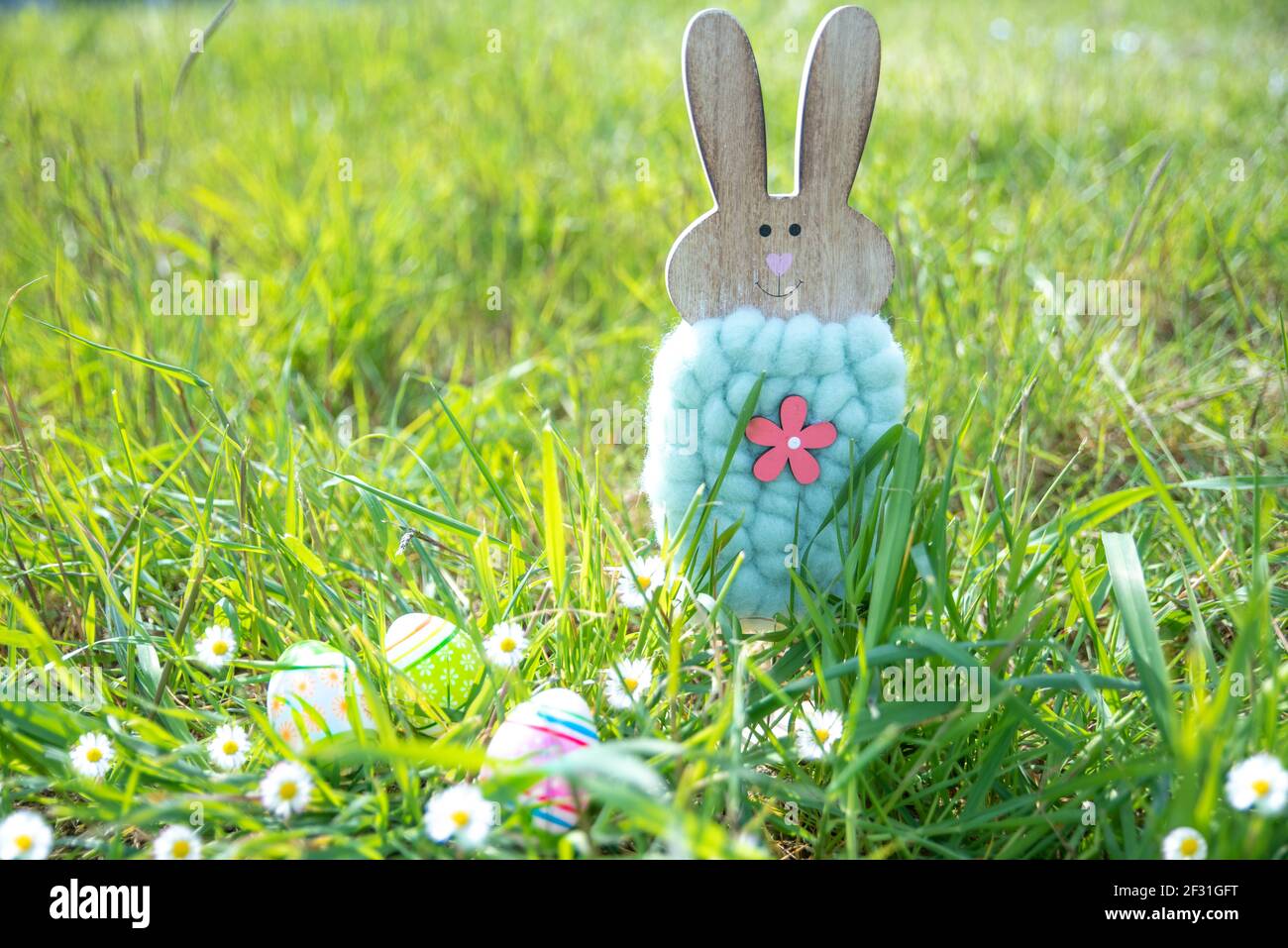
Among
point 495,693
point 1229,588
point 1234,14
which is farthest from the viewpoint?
point 1234,14

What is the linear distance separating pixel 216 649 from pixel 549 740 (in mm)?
492

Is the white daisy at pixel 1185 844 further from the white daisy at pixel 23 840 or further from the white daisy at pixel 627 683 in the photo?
the white daisy at pixel 23 840

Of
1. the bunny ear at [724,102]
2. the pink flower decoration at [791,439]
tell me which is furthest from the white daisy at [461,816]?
the bunny ear at [724,102]

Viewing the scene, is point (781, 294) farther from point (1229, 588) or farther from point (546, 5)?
point (546, 5)

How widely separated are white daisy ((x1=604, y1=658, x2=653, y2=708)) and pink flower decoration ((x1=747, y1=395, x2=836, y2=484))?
0.31 m

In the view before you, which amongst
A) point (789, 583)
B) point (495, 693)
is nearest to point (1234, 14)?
point (789, 583)

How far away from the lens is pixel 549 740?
1153 millimetres

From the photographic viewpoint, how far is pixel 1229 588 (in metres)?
1.55

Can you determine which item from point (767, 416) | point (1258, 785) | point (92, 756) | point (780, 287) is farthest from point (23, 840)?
point (1258, 785)

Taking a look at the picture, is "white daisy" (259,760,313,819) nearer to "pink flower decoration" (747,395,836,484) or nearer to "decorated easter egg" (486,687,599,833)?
"decorated easter egg" (486,687,599,833)

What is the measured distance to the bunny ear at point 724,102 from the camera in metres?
1.36

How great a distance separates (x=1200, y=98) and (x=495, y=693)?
3.56m

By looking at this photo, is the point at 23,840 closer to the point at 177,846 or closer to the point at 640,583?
Result: the point at 177,846

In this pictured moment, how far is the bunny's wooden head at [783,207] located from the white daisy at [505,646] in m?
0.49
